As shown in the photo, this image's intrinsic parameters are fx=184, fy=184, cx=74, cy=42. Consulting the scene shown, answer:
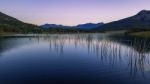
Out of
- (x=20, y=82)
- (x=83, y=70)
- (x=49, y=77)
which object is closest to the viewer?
(x=20, y=82)

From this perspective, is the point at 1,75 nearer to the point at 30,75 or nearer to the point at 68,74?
the point at 30,75

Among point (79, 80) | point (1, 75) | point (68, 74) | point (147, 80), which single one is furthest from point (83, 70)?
point (1, 75)

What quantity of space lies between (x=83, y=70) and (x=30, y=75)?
19.4 ft

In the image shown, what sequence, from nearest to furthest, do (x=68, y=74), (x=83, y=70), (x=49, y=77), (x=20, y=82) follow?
(x=20, y=82) → (x=49, y=77) → (x=68, y=74) → (x=83, y=70)

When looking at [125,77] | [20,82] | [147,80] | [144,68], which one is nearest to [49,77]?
[20,82]

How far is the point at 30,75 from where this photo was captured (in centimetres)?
1828

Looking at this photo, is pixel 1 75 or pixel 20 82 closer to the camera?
pixel 20 82

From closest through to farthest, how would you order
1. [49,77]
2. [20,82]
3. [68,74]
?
[20,82]
[49,77]
[68,74]

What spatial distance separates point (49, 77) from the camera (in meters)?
17.5

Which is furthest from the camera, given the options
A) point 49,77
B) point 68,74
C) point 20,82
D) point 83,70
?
point 83,70

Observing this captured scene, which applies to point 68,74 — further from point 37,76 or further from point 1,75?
point 1,75

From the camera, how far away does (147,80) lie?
54.7ft

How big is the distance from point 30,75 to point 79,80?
5.12 metres

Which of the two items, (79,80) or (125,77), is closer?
(79,80)
